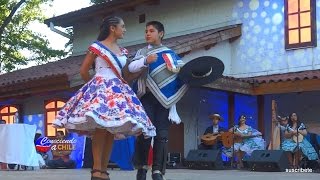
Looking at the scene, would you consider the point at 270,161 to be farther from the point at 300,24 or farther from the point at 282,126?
the point at 300,24

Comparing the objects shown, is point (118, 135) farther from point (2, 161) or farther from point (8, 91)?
point (8, 91)

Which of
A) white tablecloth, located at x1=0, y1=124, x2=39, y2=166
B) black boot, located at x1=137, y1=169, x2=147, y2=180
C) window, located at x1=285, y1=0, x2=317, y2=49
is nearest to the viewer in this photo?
black boot, located at x1=137, y1=169, x2=147, y2=180

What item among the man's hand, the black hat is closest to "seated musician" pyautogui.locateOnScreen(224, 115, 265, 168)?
the black hat

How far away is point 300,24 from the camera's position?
1466 cm

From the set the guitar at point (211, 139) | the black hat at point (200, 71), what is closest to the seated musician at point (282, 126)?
the guitar at point (211, 139)

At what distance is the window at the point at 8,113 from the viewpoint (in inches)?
771

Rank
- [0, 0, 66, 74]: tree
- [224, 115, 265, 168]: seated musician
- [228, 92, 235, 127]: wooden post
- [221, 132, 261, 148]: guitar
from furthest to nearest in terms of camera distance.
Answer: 1. [0, 0, 66, 74]: tree
2. [228, 92, 235, 127]: wooden post
3. [221, 132, 261, 148]: guitar
4. [224, 115, 265, 168]: seated musician

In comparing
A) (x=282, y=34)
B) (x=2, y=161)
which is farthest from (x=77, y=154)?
(x=282, y=34)

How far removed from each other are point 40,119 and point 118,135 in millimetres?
13270

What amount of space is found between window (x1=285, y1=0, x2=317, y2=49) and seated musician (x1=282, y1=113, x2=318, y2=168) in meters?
3.18

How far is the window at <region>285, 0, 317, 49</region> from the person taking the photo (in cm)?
1445

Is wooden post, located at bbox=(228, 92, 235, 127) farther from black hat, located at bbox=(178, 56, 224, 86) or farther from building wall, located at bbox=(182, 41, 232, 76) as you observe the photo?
black hat, located at bbox=(178, 56, 224, 86)

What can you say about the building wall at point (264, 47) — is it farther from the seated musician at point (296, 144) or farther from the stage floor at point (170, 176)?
the stage floor at point (170, 176)

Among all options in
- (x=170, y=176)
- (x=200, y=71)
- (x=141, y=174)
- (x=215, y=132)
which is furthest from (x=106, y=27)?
(x=215, y=132)
